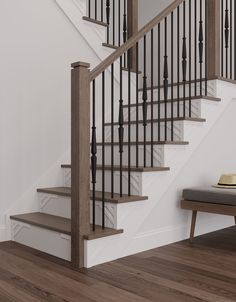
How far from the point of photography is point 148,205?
9.51ft

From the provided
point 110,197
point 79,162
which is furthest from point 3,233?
point 79,162

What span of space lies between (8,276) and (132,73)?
268 cm

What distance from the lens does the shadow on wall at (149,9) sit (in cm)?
534

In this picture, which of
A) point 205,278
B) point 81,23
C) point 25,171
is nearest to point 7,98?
point 25,171

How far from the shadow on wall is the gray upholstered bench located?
Answer: 10.6 feet

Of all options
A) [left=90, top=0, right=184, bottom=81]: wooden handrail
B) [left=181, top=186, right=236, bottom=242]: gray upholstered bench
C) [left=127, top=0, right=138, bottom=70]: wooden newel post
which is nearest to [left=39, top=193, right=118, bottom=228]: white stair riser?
[left=181, top=186, right=236, bottom=242]: gray upholstered bench

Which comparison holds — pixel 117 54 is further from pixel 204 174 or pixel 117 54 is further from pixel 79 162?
pixel 204 174

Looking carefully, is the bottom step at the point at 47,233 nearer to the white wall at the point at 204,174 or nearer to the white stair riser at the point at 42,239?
the white stair riser at the point at 42,239

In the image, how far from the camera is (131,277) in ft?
7.54

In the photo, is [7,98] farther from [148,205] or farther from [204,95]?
[204,95]

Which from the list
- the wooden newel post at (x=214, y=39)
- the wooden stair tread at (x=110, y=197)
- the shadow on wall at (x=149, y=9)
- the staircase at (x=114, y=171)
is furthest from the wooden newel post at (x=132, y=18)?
the wooden stair tread at (x=110, y=197)

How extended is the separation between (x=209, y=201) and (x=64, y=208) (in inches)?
44.8

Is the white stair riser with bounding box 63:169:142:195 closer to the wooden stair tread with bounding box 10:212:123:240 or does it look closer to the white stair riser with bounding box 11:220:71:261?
the wooden stair tread with bounding box 10:212:123:240

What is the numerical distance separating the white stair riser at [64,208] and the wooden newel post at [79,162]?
9.1 inches
